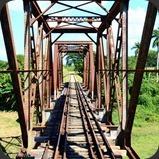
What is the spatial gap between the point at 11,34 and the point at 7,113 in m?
22.4

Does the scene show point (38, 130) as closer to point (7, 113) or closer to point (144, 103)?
point (7, 113)

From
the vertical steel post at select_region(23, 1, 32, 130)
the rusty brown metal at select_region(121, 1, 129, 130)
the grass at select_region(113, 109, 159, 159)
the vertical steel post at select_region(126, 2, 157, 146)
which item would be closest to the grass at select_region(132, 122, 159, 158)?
the grass at select_region(113, 109, 159, 159)

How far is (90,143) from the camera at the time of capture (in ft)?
35.9

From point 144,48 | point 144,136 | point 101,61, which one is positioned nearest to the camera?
point 144,48

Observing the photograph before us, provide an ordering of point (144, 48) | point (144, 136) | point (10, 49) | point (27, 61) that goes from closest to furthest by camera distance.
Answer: point (144, 48), point (10, 49), point (27, 61), point (144, 136)

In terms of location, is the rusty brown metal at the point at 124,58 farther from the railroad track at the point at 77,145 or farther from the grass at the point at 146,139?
the grass at the point at 146,139

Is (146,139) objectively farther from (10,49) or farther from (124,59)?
(10,49)

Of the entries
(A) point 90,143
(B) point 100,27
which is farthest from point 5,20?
(B) point 100,27

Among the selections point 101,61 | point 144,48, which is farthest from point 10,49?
point 101,61

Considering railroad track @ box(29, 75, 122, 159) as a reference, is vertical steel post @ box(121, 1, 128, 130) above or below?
above

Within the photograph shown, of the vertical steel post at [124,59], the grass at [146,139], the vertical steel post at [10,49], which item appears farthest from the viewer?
the grass at [146,139]

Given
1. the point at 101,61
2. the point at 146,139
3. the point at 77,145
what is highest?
the point at 101,61

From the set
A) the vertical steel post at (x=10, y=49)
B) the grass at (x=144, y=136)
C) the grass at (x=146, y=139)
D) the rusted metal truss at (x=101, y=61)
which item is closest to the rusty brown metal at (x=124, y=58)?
the rusted metal truss at (x=101, y=61)

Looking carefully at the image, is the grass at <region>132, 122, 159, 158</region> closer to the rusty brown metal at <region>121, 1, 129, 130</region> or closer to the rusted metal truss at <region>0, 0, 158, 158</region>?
the rusted metal truss at <region>0, 0, 158, 158</region>
